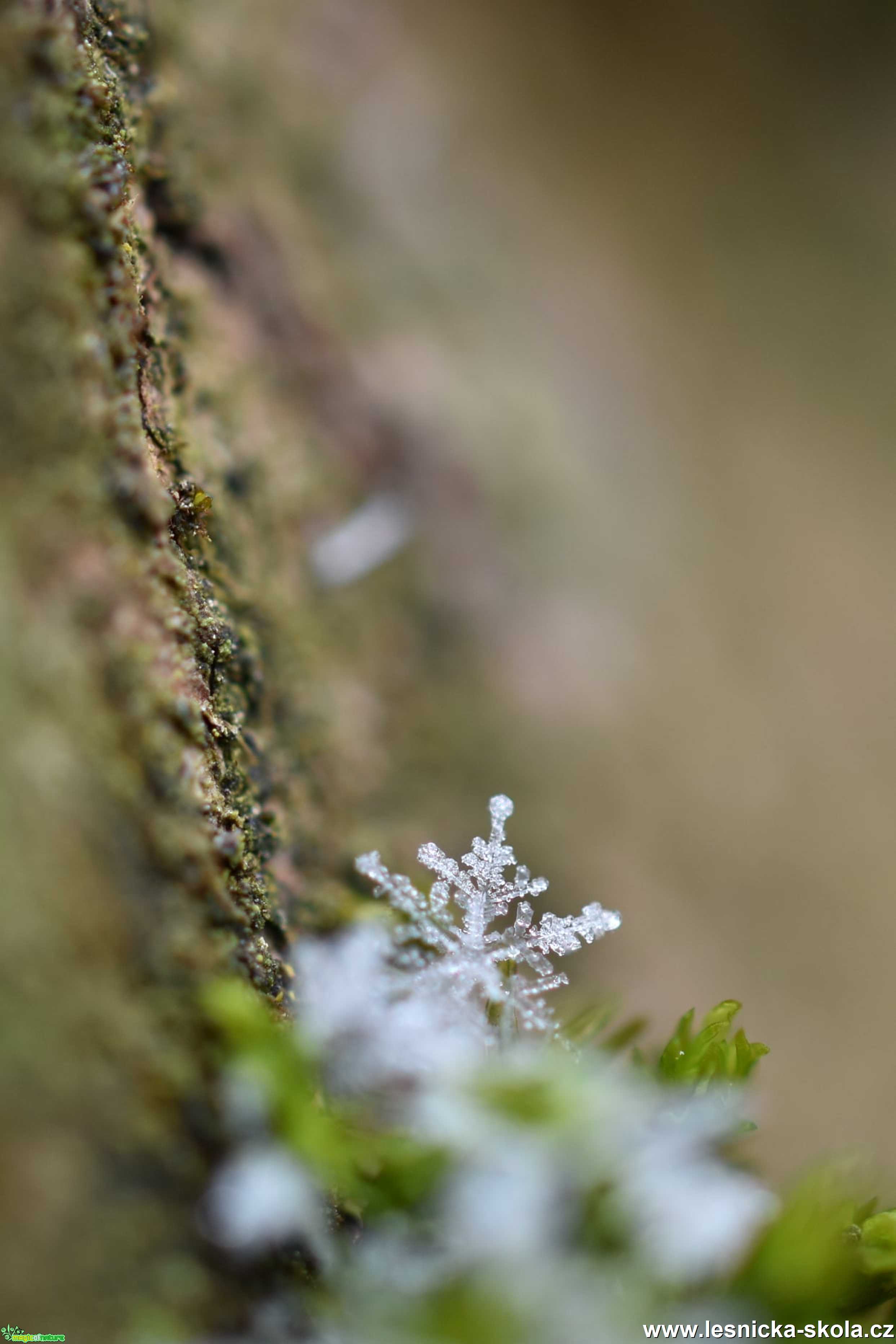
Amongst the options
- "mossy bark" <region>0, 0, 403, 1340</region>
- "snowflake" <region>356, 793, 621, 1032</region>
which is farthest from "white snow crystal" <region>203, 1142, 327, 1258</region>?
"snowflake" <region>356, 793, 621, 1032</region>

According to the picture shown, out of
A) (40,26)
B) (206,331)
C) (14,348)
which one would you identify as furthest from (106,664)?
(206,331)

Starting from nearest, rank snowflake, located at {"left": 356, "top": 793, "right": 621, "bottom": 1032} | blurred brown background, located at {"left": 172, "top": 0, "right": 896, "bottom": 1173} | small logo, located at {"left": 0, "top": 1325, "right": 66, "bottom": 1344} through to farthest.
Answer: small logo, located at {"left": 0, "top": 1325, "right": 66, "bottom": 1344} → snowflake, located at {"left": 356, "top": 793, "right": 621, "bottom": 1032} → blurred brown background, located at {"left": 172, "top": 0, "right": 896, "bottom": 1173}

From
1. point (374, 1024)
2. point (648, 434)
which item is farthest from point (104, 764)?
point (648, 434)

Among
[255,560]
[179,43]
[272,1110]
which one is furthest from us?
[179,43]

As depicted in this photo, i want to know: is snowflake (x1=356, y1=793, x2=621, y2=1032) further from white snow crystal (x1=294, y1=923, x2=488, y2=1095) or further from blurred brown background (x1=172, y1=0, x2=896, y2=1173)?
blurred brown background (x1=172, y1=0, x2=896, y2=1173)

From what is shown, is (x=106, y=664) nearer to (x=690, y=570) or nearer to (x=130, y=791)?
(x=130, y=791)

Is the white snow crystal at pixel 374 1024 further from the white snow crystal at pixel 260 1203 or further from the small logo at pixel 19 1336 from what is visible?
the small logo at pixel 19 1336
